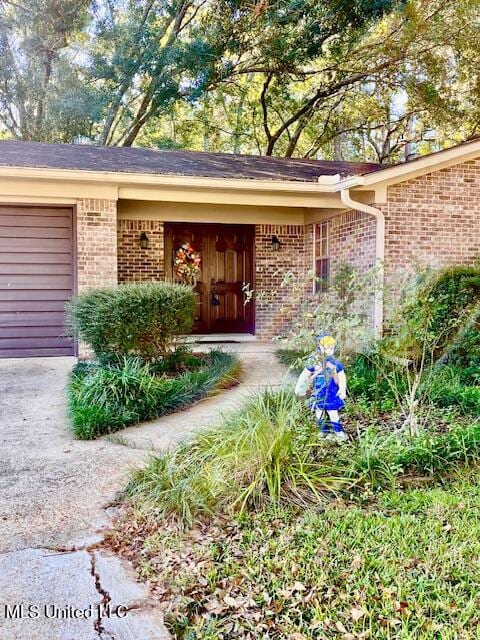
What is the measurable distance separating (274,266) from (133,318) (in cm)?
457

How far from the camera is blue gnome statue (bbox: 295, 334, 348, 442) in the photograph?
166 inches

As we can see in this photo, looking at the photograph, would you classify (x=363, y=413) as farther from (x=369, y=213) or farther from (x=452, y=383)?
(x=369, y=213)

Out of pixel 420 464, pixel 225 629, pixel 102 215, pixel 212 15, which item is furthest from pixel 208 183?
pixel 212 15

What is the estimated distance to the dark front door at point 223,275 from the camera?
Answer: 10.5 meters

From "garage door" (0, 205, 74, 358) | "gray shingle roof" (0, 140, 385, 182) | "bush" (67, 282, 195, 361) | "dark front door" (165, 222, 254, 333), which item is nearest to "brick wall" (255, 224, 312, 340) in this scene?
"dark front door" (165, 222, 254, 333)

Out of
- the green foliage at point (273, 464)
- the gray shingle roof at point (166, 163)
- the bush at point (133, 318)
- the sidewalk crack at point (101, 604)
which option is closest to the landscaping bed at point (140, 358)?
the bush at point (133, 318)

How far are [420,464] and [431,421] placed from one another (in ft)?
3.55

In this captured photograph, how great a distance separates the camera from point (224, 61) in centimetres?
1688

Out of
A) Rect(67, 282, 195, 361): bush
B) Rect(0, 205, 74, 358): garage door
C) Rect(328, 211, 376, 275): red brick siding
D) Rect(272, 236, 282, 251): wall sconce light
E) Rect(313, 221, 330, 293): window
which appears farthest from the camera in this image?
Rect(272, 236, 282, 251): wall sconce light

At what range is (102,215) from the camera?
7.97 m

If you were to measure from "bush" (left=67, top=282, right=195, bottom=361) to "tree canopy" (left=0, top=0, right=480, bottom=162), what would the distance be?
11.8 m

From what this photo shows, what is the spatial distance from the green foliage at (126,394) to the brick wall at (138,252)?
353cm

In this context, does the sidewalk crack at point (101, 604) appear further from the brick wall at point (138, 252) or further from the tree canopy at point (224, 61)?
the tree canopy at point (224, 61)

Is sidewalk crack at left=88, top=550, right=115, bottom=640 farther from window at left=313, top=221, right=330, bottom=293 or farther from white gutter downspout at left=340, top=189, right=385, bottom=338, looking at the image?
window at left=313, top=221, right=330, bottom=293
